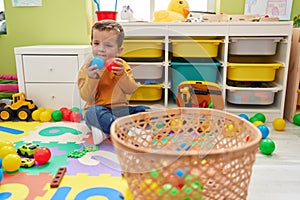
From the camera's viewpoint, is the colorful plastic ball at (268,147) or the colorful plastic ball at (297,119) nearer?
the colorful plastic ball at (268,147)

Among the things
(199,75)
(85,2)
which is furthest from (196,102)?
(85,2)

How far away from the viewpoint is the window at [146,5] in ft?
6.42

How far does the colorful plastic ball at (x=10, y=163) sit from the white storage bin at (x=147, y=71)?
813 millimetres

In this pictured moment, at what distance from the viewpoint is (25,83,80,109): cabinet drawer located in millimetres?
1641

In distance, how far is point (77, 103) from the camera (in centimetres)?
161

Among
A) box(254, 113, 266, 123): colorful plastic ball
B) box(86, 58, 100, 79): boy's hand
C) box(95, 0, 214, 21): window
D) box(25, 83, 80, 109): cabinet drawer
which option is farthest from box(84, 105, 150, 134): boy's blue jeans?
box(95, 0, 214, 21): window

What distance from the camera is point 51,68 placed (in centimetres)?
162

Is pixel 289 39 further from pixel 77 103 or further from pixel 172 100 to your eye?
pixel 77 103

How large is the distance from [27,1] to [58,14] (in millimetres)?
207

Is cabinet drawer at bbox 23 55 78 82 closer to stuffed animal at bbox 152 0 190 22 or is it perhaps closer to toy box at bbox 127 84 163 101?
toy box at bbox 127 84 163 101

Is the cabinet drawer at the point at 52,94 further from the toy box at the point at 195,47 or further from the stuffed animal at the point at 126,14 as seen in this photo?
the toy box at the point at 195,47

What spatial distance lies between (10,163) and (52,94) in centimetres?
74

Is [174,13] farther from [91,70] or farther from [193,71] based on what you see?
[91,70]

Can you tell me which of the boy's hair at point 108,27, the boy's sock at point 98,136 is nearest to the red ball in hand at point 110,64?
the boy's hair at point 108,27
